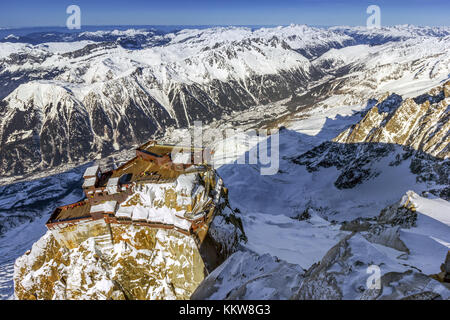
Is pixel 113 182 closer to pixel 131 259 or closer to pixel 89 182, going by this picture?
pixel 89 182

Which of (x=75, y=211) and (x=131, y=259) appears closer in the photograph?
(x=131, y=259)

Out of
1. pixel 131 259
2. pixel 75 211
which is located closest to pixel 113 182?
pixel 75 211

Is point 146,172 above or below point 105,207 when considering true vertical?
above

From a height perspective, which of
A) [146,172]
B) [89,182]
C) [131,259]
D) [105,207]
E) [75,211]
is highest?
[146,172]

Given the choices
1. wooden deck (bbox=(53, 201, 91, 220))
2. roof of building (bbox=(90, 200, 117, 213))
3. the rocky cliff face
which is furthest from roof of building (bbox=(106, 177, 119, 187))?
wooden deck (bbox=(53, 201, 91, 220))

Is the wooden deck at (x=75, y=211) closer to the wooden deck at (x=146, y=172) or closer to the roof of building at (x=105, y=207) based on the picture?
the roof of building at (x=105, y=207)

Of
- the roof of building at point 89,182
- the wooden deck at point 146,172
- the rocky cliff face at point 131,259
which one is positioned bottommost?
the rocky cliff face at point 131,259

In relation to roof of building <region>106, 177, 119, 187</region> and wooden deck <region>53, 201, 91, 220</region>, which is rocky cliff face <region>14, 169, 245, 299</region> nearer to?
wooden deck <region>53, 201, 91, 220</region>

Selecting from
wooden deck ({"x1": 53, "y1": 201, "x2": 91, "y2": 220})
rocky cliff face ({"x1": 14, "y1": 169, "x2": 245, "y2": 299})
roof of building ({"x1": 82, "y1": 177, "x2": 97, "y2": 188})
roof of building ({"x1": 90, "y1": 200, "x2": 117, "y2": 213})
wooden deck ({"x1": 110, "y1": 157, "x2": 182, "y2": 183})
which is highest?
wooden deck ({"x1": 110, "y1": 157, "x2": 182, "y2": 183})

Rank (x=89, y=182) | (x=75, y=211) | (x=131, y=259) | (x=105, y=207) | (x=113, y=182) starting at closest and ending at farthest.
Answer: (x=131, y=259) < (x=105, y=207) < (x=113, y=182) < (x=89, y=182) < (x=75, y=211)

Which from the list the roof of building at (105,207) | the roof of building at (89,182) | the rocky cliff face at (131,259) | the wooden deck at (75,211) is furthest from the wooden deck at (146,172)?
the wooden deck at (75,211)
